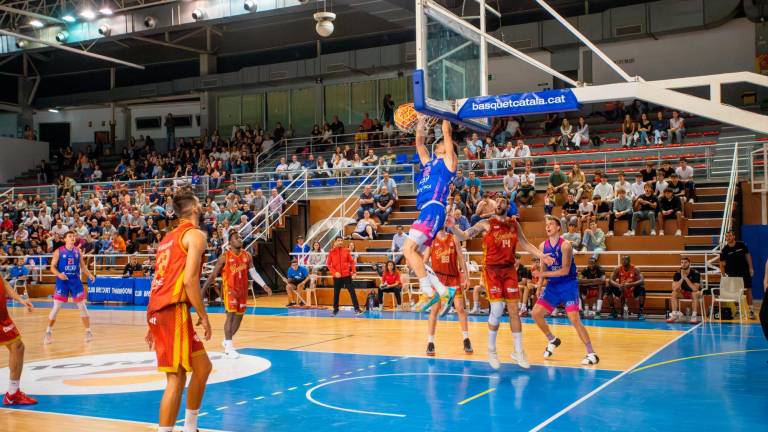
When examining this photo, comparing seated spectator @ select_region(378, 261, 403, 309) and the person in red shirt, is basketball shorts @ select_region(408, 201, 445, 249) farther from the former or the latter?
Answer: seated spectator @ select_region(378, 261, 403, 309)

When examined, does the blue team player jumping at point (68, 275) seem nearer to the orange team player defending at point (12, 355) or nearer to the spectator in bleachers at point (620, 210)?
the orange team player defending at point (12, 355)

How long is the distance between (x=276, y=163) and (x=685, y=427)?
88.9ft

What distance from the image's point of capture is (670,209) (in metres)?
18.5

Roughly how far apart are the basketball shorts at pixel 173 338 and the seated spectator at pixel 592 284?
11919mm

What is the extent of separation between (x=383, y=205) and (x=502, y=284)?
1333cm

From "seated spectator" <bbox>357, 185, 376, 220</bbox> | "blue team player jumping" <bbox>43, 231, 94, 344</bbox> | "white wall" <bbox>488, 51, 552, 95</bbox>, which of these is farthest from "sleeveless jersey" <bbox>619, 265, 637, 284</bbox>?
"white wall" <bbox>488, 51, 552, 95</bbox>

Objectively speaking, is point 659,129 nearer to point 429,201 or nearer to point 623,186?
point 623,186

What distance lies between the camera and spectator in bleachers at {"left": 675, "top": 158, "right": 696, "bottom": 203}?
63.4 ft

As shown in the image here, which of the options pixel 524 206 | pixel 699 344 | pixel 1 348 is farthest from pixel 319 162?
pixel 699 344

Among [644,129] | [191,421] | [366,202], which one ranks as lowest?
[191,421]

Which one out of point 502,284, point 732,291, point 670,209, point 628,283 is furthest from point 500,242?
point 670,209

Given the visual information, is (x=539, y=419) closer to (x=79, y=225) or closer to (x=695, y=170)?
(x=695, y=170)

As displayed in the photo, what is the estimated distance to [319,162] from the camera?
27219 mm

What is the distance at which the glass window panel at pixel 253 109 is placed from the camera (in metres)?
37.8
